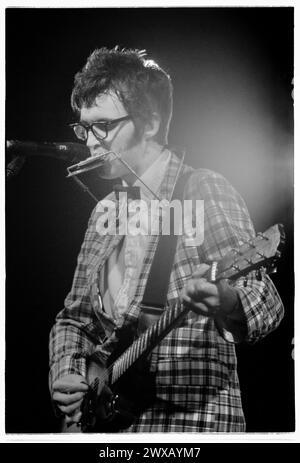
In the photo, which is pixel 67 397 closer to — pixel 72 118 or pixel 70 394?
pixel 70 394

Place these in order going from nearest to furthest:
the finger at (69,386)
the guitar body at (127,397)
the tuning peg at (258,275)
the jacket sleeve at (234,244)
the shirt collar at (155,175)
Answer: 1. the tuning peg at (258,275)
2. the jacket sleeve at (234,244)
3. the guitar body at (127,397)
4. the finger at (69,386)
5. the shirt collar at (155,175)

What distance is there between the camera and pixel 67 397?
197 centimetres

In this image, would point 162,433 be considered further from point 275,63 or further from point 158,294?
point 275,63

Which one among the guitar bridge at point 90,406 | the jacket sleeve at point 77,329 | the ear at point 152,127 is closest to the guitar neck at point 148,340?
the guitar bridge at point 90,406

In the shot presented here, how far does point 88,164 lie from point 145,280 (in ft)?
1.65

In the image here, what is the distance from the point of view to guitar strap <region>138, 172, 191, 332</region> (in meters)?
1.86

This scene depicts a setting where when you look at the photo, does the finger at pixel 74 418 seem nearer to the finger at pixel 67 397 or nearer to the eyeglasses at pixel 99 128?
the finger at pixel 67 397

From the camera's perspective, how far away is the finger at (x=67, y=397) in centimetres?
194

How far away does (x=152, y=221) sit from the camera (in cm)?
204

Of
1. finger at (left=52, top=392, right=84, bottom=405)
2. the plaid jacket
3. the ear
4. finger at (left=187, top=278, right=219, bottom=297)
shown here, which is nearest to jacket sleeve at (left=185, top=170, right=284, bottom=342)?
the plaid jacket

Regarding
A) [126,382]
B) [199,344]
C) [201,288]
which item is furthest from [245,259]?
[126,382]

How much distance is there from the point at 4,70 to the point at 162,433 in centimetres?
158

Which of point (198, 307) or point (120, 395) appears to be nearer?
point (198, 307)
